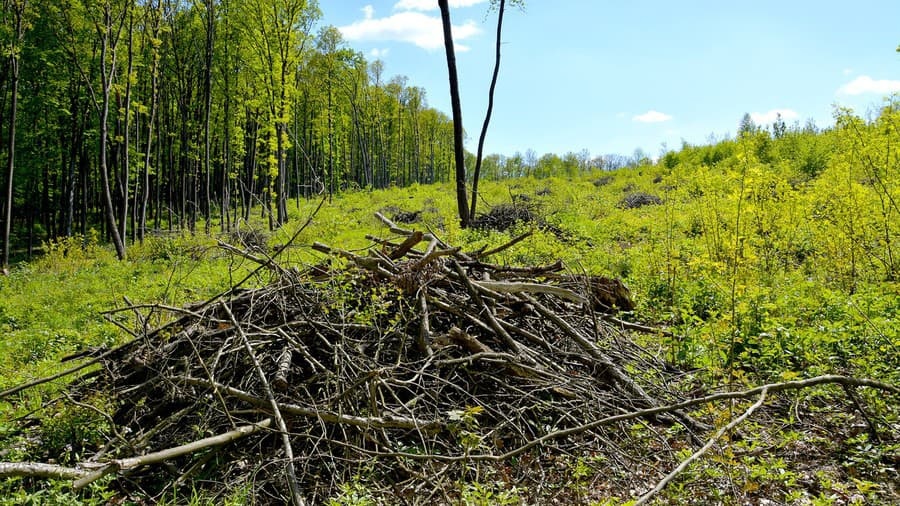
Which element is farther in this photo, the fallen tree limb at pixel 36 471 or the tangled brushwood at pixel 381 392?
the tangled brushwood at pixel 381 392

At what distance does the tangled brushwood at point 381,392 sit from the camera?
2.87 metres

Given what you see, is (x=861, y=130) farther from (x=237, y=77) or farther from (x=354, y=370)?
(x=237, y=77)

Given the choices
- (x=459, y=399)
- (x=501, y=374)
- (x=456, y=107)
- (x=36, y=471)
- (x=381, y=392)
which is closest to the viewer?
(x=36, y=471)

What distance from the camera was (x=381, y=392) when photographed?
328 centimetres

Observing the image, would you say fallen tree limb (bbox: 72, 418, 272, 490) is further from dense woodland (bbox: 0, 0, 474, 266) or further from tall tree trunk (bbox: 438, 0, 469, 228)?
dense woodland (bbox: 0, 0, 474, 266)

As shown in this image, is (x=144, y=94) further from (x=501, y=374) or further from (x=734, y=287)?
(x=734, y=287)

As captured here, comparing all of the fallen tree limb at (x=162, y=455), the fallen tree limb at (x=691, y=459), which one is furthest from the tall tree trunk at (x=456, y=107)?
the fallen tree limb at (x=691, y=459)

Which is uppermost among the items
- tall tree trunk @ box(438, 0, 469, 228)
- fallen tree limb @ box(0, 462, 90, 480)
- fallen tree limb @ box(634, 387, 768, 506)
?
tall tree trunk @ box(438, 0, 469, 228)

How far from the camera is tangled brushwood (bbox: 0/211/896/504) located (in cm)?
287

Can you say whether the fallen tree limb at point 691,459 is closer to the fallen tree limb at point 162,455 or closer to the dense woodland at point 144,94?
the fallen tree limb at point 162,455

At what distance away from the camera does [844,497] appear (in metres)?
2.57

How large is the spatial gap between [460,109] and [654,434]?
31.8 ft

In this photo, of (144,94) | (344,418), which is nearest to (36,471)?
(344,418)

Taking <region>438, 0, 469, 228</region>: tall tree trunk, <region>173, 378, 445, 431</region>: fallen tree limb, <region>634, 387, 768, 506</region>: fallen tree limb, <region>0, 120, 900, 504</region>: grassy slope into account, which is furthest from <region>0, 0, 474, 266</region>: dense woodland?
<region>634, 387, 768, 506</region>: fallen tree limb
